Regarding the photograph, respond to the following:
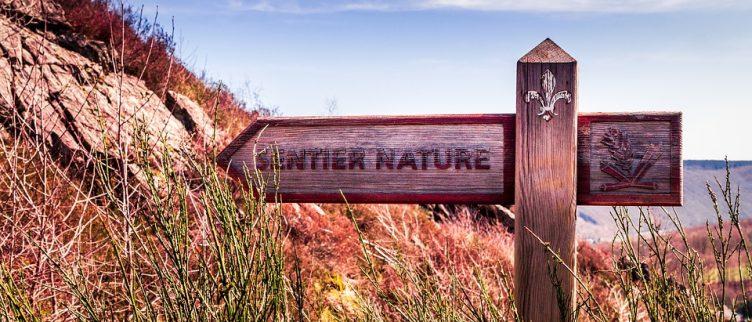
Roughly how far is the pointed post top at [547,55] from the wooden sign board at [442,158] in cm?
27

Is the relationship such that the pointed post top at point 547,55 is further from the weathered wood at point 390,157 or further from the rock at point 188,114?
the rock at point 188,114

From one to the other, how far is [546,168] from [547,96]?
12.8 inches

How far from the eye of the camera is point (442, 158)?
289 cm

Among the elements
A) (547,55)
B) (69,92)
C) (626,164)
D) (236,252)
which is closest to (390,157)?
(547,55)

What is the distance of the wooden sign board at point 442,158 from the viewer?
9.02 feet

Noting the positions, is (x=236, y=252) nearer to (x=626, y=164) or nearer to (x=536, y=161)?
(x=536, y=161)

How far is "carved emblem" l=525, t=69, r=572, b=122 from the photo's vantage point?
2.70 metres

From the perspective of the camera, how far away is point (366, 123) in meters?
2.98

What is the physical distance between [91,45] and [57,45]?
545 mm

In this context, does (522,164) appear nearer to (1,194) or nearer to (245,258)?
(245,258)

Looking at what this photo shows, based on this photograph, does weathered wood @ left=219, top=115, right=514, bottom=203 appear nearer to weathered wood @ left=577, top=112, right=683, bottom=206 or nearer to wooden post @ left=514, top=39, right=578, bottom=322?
wooden post @ left=514, top=39, right=578, bottom=322

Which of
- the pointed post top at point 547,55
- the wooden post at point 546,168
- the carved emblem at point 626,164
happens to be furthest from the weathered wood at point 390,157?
the carved emblem at point 626,164

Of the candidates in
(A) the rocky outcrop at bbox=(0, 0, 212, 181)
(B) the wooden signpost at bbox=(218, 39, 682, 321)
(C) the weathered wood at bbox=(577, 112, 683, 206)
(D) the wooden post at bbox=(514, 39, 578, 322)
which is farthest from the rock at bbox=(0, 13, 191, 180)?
(C) the weathered wood at bbox=(577, 112, 683, 206)

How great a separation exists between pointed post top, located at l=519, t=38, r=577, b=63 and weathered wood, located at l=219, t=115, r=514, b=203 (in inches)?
11.5
